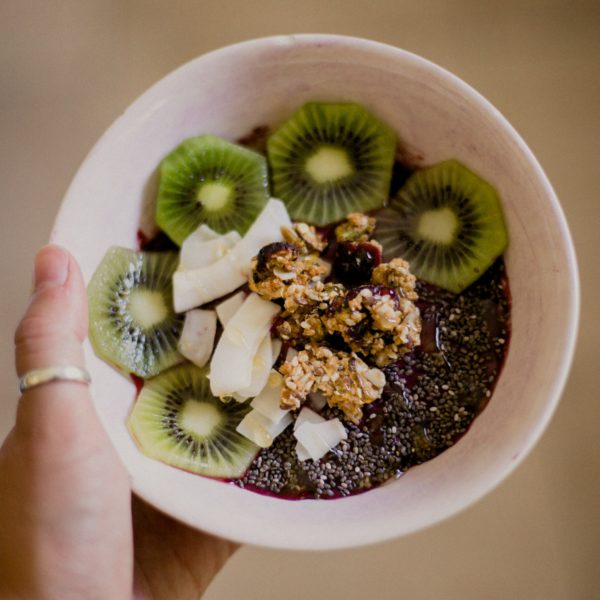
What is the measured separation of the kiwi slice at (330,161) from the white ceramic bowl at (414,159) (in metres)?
0.02

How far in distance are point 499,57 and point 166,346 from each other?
2.94 ft

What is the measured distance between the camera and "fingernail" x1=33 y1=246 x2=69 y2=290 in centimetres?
80

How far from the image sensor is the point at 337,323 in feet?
2.74

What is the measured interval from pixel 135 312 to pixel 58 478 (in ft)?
0.82

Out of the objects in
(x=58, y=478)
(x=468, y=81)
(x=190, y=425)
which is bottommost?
(x=58, y=478)

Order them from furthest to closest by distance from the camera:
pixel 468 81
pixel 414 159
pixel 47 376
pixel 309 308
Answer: pixel 468 81
pixel 414 159
pixel 309 308
pixel 47 376

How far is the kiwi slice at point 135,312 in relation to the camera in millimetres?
894

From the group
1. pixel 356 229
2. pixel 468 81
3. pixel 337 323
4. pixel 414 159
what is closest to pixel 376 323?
pixel 337 323

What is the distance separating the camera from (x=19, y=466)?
0.78 meters

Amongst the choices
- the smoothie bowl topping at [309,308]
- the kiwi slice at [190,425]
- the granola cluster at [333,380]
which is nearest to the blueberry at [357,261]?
the smoothie bowl topping at [309,308]

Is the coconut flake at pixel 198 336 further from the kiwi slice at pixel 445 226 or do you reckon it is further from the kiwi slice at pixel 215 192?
the kiwi slice at pixel 445 226

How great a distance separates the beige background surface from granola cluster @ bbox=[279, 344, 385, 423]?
52 centimetres

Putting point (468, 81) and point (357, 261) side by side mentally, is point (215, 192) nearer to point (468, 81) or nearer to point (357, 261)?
point (357, 261)

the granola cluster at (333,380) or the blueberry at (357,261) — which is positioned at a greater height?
the blueberry at (357,261)
